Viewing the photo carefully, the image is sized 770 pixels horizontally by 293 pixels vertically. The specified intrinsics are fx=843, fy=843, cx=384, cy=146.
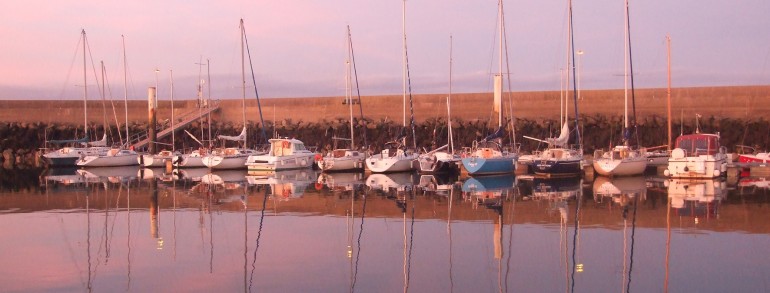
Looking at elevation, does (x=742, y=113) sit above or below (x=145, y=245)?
above

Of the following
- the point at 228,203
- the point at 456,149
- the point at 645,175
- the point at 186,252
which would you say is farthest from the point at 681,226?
the point at 456,149

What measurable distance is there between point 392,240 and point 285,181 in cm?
1482

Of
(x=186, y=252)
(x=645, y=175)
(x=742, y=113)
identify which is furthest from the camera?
(x=742, y=113)

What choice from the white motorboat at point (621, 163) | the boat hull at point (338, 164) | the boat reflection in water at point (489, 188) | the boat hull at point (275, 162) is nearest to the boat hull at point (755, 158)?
the white motorboat at point (621, 163)

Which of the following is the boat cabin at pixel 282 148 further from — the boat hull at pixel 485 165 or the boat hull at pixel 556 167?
the boat hull at pixel 556 167

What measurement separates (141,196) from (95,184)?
20.0 ft

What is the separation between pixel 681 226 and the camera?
14.2m

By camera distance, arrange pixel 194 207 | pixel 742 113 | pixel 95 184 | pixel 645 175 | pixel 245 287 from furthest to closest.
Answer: pixel 742 113 < pixel 645 175 < pixel 95 184 < pixel 194 207 < pixel 245 287

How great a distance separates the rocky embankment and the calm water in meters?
16.0

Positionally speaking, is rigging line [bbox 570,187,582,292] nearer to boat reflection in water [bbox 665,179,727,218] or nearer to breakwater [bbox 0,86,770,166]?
boat reflection in water [bbox 665,179,727,218]

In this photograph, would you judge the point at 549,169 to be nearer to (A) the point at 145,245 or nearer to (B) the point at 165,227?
(B) the point at 165,227

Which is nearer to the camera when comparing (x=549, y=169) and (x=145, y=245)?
(x=145, y=245)

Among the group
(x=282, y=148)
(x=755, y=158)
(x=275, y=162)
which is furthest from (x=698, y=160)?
(x=282, y=148)

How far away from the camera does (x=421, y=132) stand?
4375cm
